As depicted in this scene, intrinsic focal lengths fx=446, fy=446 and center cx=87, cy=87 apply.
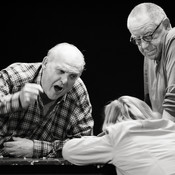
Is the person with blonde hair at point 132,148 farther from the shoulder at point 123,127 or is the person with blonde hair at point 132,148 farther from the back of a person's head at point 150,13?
the back of a person's head at point 150,13

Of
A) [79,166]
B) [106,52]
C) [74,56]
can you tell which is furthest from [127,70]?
[79,166]

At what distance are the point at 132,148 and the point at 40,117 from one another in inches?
36.7

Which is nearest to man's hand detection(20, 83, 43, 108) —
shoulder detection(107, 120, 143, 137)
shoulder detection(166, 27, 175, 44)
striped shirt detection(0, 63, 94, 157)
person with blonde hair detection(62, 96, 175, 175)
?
striped shirt detection(0, 63, 94, 157)

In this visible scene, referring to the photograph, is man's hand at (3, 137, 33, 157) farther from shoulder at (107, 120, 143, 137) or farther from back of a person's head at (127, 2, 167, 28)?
back of a person's head at (127, 2, 167, 28)

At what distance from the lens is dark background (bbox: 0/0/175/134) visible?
9.60 ft

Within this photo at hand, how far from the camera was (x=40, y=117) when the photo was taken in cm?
258

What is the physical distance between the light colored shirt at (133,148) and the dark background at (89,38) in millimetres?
1235

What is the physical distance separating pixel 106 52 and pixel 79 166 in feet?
4.18

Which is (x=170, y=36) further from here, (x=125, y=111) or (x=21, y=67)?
(x=21, y=67)

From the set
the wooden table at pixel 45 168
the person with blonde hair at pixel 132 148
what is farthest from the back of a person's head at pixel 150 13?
the wooden table at pixel 45 168

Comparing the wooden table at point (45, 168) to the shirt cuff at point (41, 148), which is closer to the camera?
the wooden table at point (45, 168)

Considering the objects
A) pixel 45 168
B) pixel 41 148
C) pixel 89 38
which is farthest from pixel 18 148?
pixel 89 38

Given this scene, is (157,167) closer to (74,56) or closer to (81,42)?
(74,56)

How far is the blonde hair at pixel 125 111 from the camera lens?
6.23 ft
